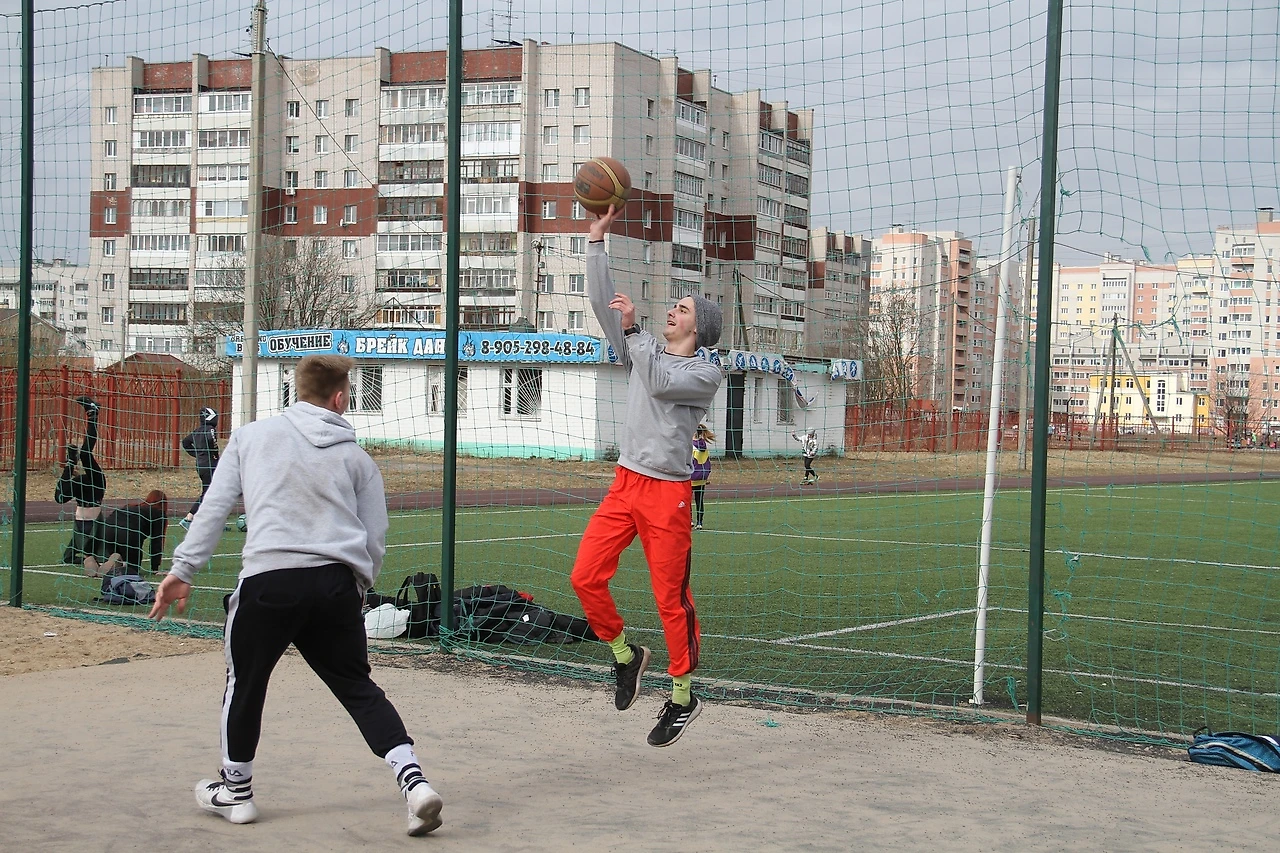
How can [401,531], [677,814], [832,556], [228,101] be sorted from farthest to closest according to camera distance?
[228,101] < [401,531] < [832,556] < [677,814]

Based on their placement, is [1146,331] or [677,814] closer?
[677,814]

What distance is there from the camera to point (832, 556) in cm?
1638

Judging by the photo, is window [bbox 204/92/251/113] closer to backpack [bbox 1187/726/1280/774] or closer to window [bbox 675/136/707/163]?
window [bbox 675/136/707/163]

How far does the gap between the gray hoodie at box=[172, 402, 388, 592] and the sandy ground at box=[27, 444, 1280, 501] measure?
5297 mm

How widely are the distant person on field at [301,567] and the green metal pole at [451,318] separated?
11.8ft

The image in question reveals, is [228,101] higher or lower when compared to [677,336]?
higher

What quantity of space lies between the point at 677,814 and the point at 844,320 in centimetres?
481

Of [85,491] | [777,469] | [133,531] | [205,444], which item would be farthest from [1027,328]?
[777,469]

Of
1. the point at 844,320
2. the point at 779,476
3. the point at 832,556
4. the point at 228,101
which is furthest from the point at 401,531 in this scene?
the point at 228,101

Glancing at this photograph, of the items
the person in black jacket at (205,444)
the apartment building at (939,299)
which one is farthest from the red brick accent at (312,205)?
the apartment building at (939,299)

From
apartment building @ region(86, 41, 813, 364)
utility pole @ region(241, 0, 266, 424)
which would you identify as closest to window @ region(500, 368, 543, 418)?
apartment building @ region(86, 41, 813, 364)

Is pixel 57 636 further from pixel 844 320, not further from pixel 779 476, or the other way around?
pixel 779 476

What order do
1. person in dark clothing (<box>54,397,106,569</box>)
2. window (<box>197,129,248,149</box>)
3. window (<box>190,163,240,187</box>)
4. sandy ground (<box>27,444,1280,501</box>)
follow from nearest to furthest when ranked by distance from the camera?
sandy ground (<box>27,444,1280,501</box>), person in dark clothing (<box>54,397,106,569</box>), window (<box>190,163,240,187</box>), window (<box>197,129,248,149</box>)

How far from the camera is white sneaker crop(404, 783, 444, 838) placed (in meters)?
4.22
